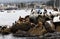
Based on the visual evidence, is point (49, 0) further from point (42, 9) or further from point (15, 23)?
point (15, 23)

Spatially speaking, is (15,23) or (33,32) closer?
(33,32)

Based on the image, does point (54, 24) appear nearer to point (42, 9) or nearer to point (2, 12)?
point (42, 9)

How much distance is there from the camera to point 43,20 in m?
11.3

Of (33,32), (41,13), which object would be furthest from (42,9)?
(33,32)

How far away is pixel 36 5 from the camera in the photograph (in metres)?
11.1

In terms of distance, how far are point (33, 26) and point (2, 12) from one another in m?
1.05

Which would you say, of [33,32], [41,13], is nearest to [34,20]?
[41,13]

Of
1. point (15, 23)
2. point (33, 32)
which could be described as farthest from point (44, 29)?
point (15, 23)

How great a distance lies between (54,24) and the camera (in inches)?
438

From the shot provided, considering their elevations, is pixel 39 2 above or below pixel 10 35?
above

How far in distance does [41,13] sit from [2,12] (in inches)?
44.8

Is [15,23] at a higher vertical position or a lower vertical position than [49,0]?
lower

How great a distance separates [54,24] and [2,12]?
1563 mm

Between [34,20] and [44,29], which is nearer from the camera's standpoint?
[44,29]
